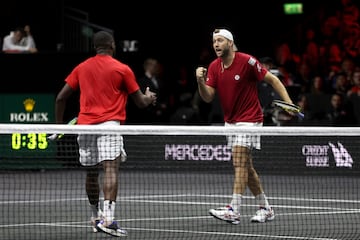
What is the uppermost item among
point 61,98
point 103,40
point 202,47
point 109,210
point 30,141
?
point 202,47

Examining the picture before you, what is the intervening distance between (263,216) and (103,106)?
2.22m

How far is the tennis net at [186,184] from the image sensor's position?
11.2 meters

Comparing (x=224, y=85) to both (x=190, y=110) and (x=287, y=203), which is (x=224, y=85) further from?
(x=190, y=110)

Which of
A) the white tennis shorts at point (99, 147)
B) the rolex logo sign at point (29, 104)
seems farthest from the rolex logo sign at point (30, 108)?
the white tennis shorts at point (99, 147)

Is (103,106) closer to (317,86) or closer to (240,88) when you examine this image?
(240,88)

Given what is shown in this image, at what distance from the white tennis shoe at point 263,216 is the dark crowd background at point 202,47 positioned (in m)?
7.69

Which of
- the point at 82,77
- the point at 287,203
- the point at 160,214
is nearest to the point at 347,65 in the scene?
the point at 287,203

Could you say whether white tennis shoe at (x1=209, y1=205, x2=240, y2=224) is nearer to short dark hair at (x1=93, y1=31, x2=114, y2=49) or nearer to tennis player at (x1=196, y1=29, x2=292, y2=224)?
tennis player at (x1=196, y1=29, x2=292, y2=224)

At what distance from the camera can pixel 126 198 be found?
51.2ft

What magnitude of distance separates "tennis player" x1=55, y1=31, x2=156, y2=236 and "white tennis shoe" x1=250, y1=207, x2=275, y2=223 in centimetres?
177

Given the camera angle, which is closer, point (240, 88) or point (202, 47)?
point (240, 88)

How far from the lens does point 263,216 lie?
12.6 metres

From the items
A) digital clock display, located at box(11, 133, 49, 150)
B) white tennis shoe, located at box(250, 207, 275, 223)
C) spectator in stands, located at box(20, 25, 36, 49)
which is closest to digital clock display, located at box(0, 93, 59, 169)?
digital clock display, located at box(11, 133, 49, 150)

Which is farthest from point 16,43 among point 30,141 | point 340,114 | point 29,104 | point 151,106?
point 340,114
